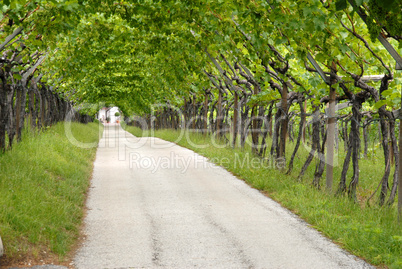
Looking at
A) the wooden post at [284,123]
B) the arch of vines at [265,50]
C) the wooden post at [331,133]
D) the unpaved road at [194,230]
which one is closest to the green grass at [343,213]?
the unpaved road at [194,230]

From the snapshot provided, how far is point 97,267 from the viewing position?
4883 millimetres

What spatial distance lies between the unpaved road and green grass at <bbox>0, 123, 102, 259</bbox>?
0.34 m

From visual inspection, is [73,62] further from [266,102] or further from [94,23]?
[266,102]

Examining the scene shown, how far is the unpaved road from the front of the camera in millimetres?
5152

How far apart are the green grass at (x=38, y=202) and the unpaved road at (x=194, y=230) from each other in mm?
339

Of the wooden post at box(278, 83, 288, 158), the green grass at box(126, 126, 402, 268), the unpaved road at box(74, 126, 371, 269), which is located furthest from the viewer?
the wooden post at box(278, 83, 288, 158)

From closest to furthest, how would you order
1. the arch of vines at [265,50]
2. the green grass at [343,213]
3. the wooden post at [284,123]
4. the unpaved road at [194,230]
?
the unpaved road at [194,230] → the green grass at [343,213] → the arch of vines at [265,50] → the wooden post at [284,123]

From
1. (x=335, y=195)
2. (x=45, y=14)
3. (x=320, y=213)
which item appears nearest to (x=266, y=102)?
(x=335, y=195)

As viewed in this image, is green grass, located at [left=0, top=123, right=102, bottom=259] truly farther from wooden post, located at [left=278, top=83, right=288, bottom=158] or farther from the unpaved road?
wooden post, located at [left=278, top=83, right=288, bottom=158]

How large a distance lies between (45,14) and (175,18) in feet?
14.3

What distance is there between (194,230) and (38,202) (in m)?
2.57

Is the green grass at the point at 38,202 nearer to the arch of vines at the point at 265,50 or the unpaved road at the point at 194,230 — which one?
the unpaved road at the point at 194,230

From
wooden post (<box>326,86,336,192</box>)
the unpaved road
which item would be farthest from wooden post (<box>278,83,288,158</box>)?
wooden post (<box>326,86,336,192</box>)

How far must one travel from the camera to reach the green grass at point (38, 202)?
5.37 m
